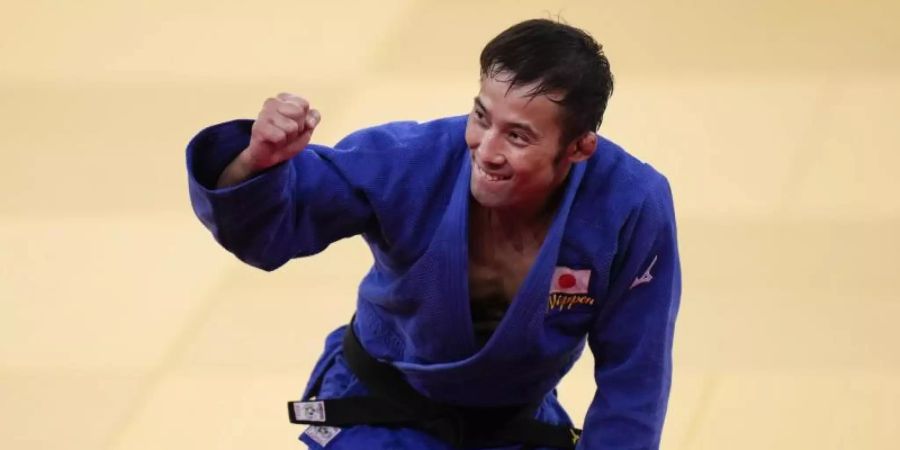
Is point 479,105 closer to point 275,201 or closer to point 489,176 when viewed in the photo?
point 489,176

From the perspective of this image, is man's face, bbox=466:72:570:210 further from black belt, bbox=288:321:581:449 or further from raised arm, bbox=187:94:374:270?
black belt, bbox=288:321:581:449

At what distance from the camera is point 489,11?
21.2 ft

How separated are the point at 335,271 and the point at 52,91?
156 centimetres

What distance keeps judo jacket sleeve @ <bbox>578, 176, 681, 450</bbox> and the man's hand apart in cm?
65

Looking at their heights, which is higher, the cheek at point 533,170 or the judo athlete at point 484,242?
the cheek at point 533,170

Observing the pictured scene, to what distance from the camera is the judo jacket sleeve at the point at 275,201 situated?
2674 millimetres

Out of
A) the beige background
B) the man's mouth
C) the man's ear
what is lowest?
the beige background

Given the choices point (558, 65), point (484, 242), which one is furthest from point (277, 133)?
point (484, 242)

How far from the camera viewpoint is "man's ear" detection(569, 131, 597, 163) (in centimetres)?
279

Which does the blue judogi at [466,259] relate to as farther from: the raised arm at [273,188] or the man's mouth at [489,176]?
the man's mouth at [489,176]

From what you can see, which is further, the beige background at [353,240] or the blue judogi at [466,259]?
the beige background at [353,240]

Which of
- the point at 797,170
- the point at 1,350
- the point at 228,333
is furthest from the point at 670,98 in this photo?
the point at 1,350

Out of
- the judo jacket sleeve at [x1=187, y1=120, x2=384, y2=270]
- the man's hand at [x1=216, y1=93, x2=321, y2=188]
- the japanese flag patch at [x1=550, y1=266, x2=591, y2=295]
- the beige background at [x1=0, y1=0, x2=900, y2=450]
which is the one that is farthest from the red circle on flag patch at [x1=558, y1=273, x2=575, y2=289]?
the beige background at [x1=0, y1=0, x2=900, y2=450]

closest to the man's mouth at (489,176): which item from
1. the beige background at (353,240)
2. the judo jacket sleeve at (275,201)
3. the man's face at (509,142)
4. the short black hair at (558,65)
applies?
the man's face at (509,142)
